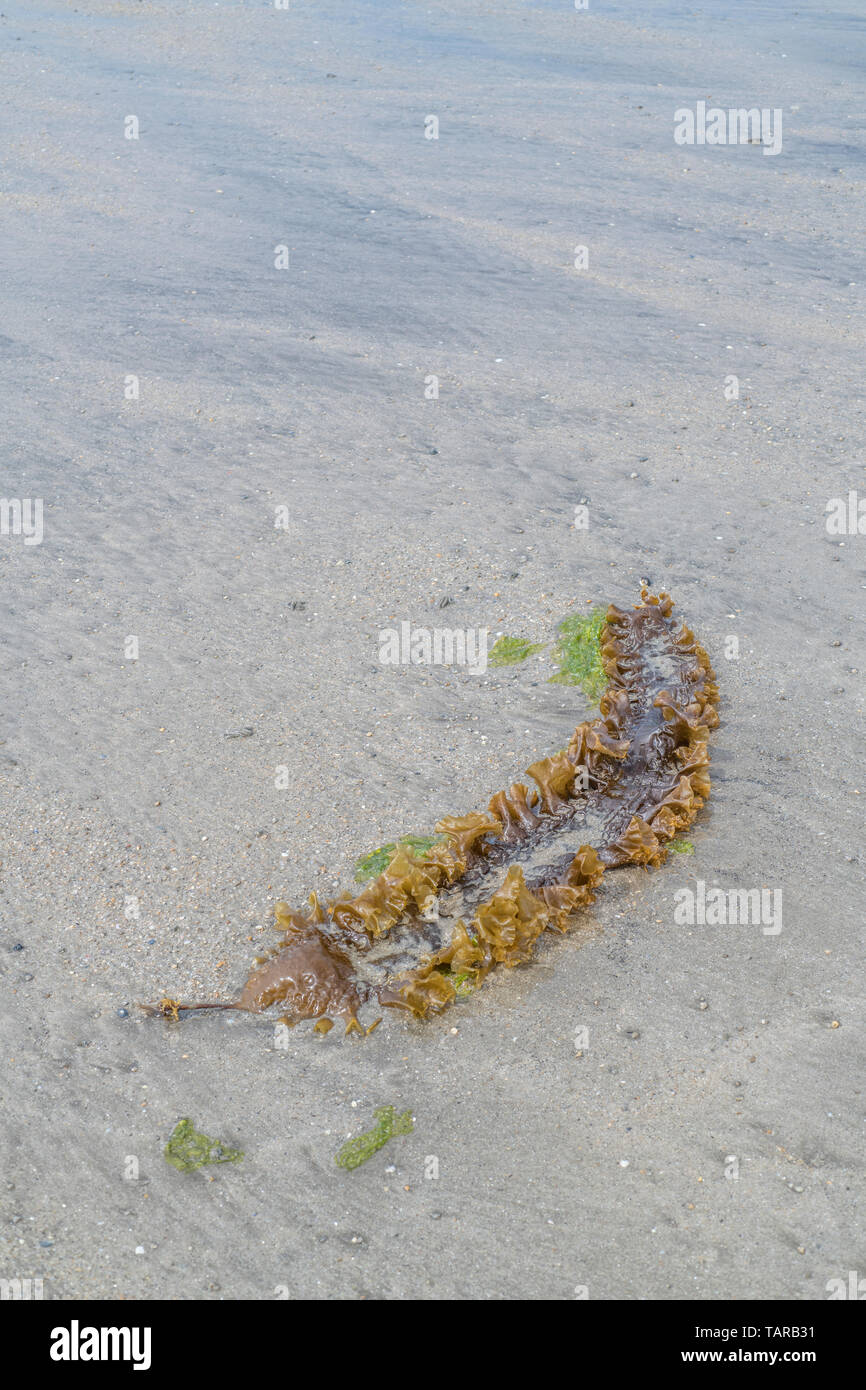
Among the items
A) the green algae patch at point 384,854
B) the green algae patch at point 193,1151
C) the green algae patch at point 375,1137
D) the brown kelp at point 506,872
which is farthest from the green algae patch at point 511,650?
the green algae patch at point 193,1151

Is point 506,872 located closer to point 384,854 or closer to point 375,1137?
point 384,854

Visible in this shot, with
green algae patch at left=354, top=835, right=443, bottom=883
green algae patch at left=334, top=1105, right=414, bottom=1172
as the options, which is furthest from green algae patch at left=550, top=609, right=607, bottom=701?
green algae patch at left=334, top=1105, right=414, bottom=1172

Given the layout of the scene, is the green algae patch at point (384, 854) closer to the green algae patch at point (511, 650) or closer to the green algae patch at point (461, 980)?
the green algae patch at point (461, 980)

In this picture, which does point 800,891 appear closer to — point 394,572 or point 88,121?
point 394,572

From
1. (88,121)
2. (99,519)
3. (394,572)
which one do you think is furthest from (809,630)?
(88,121)

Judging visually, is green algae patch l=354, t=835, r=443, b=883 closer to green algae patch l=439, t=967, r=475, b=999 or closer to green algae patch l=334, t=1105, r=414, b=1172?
green algae patch l=439, t=967, r=475, b=999
